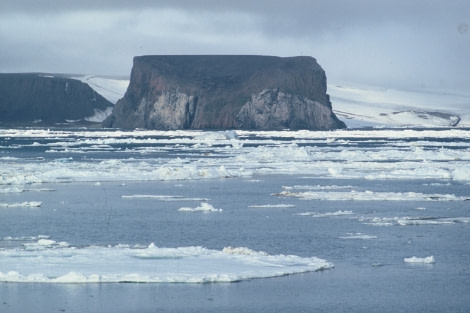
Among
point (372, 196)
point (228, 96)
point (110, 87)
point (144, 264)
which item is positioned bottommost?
point (144, 264)

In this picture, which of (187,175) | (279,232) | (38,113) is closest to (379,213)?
(279,232)

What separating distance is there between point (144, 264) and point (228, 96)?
111 meters

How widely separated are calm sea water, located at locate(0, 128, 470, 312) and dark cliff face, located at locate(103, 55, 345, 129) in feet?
286

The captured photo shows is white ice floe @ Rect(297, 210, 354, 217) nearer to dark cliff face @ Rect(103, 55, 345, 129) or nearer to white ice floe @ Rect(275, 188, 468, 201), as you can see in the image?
white ice floe @ Rect(275, 188, 468, 201)

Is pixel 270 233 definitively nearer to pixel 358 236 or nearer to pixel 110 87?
pixel 358 236

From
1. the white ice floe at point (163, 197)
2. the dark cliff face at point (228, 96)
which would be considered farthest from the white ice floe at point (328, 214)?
the dark cliff face at point (228, 96)

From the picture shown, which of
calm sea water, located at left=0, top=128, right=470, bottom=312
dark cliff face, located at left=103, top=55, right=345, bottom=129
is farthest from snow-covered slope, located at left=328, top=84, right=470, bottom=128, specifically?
calm sea water, located at left=0, top=128, right=470, bottom=312

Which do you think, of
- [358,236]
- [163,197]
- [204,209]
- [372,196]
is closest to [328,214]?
[204,209]

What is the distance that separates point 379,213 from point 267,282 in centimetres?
889

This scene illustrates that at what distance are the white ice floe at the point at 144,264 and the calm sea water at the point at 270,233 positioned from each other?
234 millimetres

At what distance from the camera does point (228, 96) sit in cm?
12694

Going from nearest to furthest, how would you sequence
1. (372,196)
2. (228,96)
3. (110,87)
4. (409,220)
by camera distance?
1. (409,220)
2. (372,196)
3. (228,96)
4. (110,87)

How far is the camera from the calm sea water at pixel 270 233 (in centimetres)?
1420

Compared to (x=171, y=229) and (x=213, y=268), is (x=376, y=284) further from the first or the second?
(x=171, y=229)
